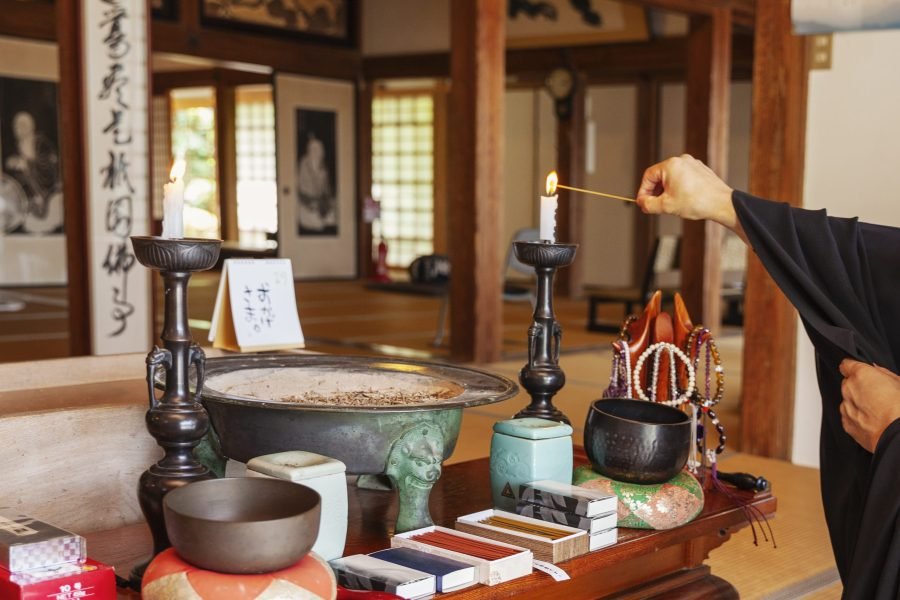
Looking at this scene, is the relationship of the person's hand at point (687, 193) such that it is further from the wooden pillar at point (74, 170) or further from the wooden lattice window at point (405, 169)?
the wooden lattice window at point (405, 169)

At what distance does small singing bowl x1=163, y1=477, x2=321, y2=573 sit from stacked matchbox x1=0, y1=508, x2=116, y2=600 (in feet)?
0.48

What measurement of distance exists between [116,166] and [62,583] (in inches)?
145

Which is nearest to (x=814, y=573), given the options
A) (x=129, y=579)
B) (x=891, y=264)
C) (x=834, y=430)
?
(x=834, y=430)

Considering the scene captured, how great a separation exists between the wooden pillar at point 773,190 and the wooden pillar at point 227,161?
944 centimetres

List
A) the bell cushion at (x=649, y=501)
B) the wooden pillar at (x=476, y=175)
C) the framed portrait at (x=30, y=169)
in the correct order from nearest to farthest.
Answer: the bell cushion at (x=649, y=501)
the wooden pillar at (x=476, y=175)
the framed portrait at (x=30, y=169)

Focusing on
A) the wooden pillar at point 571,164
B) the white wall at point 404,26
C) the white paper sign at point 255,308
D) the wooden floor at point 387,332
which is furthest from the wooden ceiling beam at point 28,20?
the white paper sign at point 255,308

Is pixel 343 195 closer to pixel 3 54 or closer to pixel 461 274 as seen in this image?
pixel 3 54

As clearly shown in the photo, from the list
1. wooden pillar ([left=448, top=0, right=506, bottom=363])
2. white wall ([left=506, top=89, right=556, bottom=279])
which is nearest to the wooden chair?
wooden pillar ([left=448, top=0, right=506, bottom=363])

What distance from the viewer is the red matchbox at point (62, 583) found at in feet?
3.79

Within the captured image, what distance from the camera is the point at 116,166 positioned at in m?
4.59

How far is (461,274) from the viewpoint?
612 centimetres

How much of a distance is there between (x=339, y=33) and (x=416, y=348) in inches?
→ 226

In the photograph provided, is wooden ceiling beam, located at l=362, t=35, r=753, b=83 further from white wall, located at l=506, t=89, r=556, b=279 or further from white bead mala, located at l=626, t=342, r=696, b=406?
white bead mala, located at l=626, t=342, r=696, b=406

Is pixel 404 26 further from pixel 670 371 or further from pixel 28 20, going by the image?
pixel 670 371
